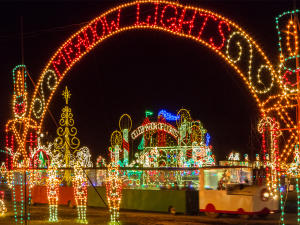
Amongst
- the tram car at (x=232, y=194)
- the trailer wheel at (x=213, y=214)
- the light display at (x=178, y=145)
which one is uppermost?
the light display at (x=178, y=145)

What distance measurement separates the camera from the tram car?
1716cm

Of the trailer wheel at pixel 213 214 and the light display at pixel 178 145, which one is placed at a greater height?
the light display at pixel 178 145

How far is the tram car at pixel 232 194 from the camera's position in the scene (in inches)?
675

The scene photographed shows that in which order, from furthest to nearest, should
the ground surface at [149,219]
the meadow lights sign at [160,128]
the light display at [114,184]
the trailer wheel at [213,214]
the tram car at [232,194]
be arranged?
1. the meadow lights sign at [160,128]
2. the light display at [114,184]
3. the trailer wheel at [213,214]
4. the tram car at [232,194]
5. the ground surface at [149,219]

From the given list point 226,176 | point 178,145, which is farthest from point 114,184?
point 178,145

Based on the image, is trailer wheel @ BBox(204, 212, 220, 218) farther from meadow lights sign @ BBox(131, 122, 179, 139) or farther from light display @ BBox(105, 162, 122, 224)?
meadow lights sign @ BBox(131, 122, 179, 139)

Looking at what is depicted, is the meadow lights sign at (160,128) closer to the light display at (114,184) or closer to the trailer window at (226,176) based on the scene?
the light display at (114,184)

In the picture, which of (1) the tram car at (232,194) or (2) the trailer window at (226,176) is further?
(2) the trailer window at (226,176)

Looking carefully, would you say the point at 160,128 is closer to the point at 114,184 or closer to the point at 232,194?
the point at 114,184

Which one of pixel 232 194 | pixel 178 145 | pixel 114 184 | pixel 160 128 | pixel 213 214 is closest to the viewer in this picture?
pixel 232 194

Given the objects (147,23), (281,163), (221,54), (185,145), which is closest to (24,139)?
(147,23)

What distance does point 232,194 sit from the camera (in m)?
17.6

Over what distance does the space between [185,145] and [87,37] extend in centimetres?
1855

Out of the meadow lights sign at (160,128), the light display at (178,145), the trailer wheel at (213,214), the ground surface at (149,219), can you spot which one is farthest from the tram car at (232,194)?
the meadow lights sign at (160,128)
